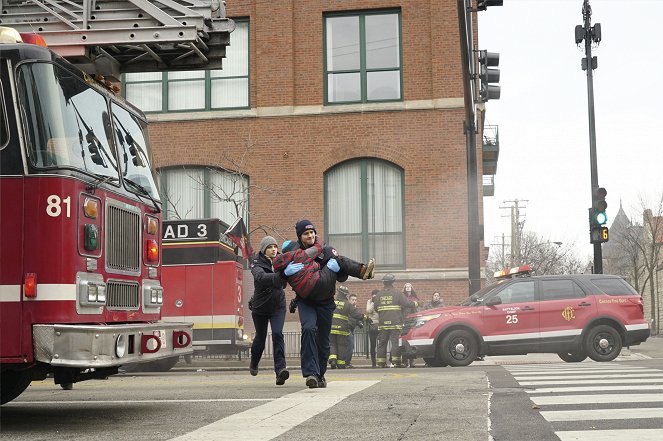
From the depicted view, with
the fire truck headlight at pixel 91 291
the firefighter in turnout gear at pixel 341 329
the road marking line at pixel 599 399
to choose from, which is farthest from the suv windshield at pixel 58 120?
the firefighter in turnout gear at pixel 341 329

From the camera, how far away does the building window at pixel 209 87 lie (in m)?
27.0

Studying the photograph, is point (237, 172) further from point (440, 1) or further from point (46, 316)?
point (46, 316)

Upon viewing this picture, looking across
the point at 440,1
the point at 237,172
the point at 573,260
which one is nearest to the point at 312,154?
the point at 237,172

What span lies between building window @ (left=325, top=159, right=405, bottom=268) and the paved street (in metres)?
14.7

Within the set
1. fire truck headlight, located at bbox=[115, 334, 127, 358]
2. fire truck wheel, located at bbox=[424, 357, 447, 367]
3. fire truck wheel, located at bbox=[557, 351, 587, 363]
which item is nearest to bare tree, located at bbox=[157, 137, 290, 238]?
fire truck wheel, located at bbox=[424, 357, 447, 367]

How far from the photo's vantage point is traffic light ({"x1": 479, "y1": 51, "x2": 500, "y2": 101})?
17875 millimetres

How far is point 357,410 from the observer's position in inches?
305

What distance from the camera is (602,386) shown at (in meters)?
9.90

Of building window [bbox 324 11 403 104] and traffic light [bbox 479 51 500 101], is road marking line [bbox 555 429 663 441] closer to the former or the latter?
traffic light [bbox 479 51 500 101]

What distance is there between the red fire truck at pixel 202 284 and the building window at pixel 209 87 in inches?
350

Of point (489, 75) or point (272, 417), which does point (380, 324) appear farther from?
point (272, 417)

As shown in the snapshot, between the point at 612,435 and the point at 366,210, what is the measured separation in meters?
20.2

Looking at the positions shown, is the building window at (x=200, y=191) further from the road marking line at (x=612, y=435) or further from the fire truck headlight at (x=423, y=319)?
the road marking line at (x=612, y=435)

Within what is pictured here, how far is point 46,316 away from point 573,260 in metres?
74.9
